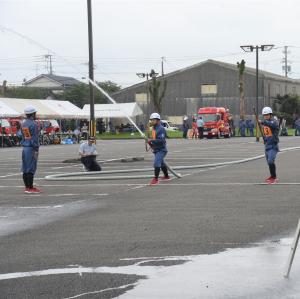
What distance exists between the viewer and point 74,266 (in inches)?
297

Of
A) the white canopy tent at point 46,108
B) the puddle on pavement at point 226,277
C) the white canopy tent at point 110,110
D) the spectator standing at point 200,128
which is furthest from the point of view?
the white canopy tent at point 110,110

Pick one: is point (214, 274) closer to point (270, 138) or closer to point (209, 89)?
point (270, 138)

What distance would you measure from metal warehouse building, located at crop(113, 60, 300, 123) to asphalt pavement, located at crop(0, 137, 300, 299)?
236 feet

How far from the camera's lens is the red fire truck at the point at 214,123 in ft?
199

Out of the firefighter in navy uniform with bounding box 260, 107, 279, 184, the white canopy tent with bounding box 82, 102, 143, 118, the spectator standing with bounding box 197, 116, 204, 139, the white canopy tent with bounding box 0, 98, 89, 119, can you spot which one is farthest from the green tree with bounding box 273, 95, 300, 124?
the firefighter in navy uniform with bounding box 260, 107, 279, 184

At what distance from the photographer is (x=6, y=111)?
163 feet

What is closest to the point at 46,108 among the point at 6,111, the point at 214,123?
the point at 6,111

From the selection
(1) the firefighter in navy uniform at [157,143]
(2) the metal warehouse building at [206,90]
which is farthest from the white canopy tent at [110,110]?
(1) the firefighter in navy uniform at [157,143]

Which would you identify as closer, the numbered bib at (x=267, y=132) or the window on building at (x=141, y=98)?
the numbered bib at (x=267, y=132)

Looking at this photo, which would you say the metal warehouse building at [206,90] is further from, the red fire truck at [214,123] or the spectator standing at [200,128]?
the spectator standing at [200,128]

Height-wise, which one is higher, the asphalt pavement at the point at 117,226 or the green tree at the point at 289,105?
the green tree at the point at 289,105

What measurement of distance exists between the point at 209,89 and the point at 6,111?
46.7 metres

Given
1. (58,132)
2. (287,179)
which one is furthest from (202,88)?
(287,179)

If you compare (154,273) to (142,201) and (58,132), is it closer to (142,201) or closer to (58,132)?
(142,201)
